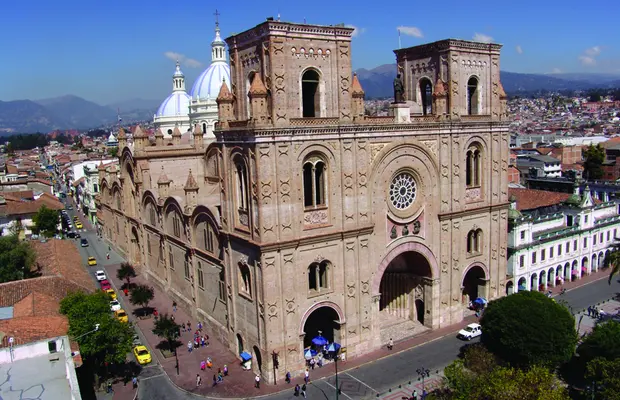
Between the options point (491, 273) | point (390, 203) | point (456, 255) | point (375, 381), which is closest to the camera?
point (375, 381)

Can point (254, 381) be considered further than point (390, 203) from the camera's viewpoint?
No

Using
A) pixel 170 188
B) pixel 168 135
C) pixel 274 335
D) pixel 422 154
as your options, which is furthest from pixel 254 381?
pixel 168 135

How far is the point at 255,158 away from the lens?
36.2 metres

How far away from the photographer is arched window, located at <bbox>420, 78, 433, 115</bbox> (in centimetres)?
4859

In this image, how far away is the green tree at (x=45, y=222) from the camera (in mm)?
80625

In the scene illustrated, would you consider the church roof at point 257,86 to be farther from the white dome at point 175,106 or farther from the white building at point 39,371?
the white dome at point 175,106

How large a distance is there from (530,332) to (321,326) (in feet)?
51.8

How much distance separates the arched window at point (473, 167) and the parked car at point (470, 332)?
39.1 feet

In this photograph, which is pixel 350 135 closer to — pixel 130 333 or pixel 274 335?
pixel 274 335

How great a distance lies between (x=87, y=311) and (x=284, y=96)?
20.0 metres

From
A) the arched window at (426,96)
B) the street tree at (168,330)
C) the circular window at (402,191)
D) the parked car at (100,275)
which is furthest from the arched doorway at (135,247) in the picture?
the arched window at (426,96)

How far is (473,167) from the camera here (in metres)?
48.1

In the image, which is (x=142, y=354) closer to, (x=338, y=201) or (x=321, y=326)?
(x=321, y=326)

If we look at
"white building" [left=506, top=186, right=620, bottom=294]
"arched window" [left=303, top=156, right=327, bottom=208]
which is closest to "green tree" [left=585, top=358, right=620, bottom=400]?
"arched window" [left=303, top=156, right=327, bottom=208]
